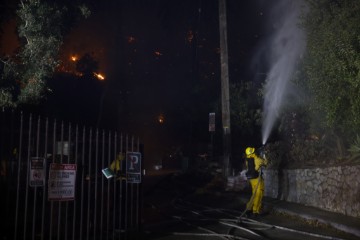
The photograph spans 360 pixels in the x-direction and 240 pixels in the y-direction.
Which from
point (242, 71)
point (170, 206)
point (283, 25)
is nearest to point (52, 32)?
point (170, 206)

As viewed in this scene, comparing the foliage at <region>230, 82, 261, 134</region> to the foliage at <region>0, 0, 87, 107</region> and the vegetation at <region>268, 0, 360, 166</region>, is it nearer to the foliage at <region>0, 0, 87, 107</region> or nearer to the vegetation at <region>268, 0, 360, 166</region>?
the vegetation at <region>268, 0, 360, 166</region>

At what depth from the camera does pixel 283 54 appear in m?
17.2

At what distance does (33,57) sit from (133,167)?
7774 mm

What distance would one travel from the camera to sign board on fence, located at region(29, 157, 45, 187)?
6.56 meters

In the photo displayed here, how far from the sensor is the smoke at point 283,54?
1523 cm

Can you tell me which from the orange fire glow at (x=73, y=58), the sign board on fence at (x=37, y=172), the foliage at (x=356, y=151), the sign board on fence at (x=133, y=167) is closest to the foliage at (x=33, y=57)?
the sign board on fence at (x=133, y=167)

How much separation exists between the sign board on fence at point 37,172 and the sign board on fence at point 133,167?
1953 mm

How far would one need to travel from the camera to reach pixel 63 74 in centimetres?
2445

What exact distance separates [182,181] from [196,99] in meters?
5.29

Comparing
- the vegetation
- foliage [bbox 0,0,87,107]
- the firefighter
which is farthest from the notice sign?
foliage [bbox 0,0,87,107]

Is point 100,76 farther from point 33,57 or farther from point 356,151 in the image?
point 356,151

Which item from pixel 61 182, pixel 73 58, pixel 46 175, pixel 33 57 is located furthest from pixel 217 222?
pixel 73 58

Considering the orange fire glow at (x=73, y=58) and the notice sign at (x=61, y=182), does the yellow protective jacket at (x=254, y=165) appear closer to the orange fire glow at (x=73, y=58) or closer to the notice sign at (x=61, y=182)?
the notice sign at (x=61, y=182)

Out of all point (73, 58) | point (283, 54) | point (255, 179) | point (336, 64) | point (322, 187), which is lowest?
point (322, 187)
